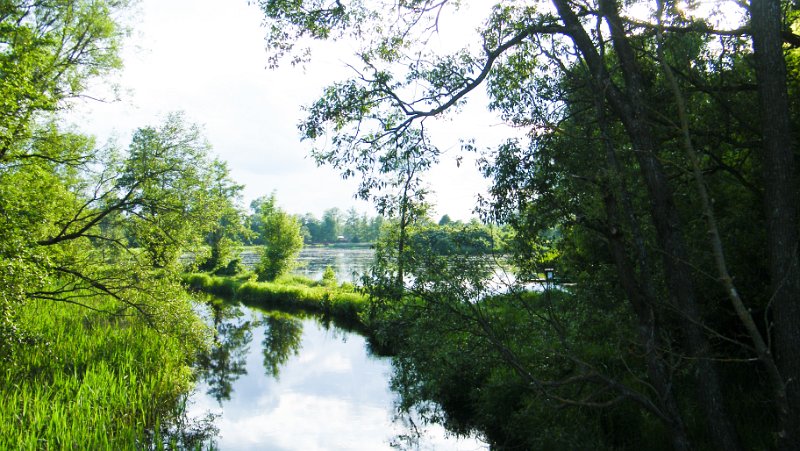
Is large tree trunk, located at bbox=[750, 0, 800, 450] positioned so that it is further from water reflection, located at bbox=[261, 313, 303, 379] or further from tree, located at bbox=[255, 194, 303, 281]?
tree, located at bbox=[255, 194, 303, 281]

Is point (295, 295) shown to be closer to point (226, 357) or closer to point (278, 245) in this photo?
point (278, 245)

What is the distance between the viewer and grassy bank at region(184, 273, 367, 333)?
83.9 ft

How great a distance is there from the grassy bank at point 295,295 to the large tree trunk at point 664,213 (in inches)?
642

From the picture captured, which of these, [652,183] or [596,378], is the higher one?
[652,183]

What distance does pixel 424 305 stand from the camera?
27.0 feet

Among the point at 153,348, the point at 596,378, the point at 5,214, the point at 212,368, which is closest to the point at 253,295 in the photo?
the point at 212,368

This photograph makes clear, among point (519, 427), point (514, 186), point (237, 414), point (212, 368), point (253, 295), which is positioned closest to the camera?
point (514, 186)

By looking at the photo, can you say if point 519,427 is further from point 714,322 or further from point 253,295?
point 253,295

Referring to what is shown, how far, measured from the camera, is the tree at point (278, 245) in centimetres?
3775

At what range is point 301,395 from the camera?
52.4 ft

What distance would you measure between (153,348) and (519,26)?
12.3 metres

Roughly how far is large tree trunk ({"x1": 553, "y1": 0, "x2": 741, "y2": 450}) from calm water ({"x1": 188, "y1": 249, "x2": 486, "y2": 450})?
5359mm

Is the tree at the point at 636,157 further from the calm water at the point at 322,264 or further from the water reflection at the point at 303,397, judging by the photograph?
the calm water at the point at 322,264

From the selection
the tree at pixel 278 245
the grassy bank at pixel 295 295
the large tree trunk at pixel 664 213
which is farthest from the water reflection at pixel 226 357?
the large tree trunk at pixel 664 213
